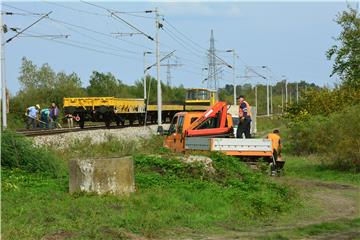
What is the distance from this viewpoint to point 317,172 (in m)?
21.1

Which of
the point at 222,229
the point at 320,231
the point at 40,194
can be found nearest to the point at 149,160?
the point at 40,194

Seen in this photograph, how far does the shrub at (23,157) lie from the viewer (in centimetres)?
1394

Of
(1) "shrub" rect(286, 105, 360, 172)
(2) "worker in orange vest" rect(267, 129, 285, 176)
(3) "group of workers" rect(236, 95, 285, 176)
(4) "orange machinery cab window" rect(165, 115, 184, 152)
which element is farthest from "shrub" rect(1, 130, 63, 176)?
(1) "shrub" rect(286, 105, 360, 172)

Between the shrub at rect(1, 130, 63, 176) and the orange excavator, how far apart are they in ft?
19.5

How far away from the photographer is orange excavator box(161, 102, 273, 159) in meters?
18.9

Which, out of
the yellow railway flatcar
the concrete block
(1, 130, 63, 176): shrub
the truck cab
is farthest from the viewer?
the yellow railway flatcar

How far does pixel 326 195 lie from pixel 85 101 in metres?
29.3

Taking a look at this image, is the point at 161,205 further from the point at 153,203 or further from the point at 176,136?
the point at 176,136

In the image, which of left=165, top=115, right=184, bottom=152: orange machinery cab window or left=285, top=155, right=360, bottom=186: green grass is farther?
left=165, top=115, right=184, bottom=152: orange machinery cab window

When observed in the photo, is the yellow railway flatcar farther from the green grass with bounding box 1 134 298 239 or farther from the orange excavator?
the green grass with bounding box 1 134 298 239

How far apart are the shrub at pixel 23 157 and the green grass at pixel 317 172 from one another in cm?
906

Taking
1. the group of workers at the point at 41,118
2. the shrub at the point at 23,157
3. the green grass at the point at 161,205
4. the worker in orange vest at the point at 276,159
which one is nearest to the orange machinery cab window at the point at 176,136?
the worker in orange vest at the point at 276,159

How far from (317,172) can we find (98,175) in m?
11.4

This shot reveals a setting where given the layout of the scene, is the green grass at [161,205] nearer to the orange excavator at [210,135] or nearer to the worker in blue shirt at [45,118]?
the orange excavator at [210,135]
